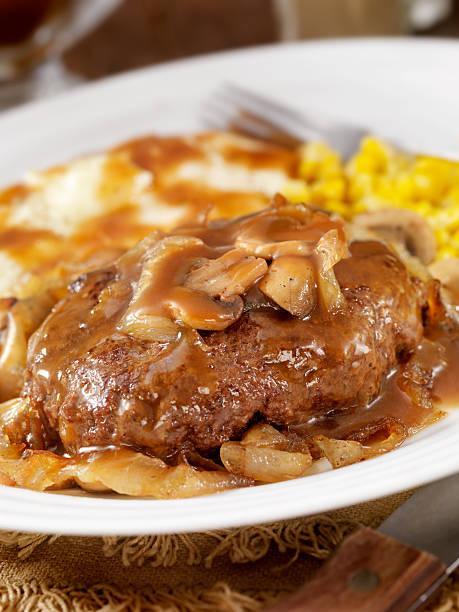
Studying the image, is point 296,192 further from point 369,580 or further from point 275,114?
point 369,580

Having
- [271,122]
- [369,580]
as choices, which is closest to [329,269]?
[369,580]

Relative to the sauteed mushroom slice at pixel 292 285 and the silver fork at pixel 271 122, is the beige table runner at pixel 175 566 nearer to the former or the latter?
the sauteed mushroom slice at pixel 292 285

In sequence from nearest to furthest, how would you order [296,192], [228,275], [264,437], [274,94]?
[264,437] → [228,275] → [296,192] → [274,94]

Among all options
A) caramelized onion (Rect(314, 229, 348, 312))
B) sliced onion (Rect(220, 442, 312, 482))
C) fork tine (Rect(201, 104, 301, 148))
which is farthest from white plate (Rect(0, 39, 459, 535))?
sliced onion (Rect(220, 442, 312, 482))

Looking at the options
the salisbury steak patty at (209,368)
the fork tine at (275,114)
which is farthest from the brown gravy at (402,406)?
the fork tine at (275,114)

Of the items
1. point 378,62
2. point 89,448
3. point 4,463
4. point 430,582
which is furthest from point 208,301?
point 378,62

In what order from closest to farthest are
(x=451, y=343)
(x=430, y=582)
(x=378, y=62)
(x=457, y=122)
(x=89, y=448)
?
(x=430, y=582) → (x=89, y=448) → (x=451, y=343) → (x=457, y=122) → (x=378, y=62)

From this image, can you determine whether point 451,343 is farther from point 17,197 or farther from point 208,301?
point 17,197
